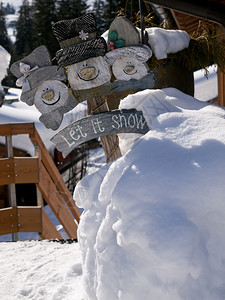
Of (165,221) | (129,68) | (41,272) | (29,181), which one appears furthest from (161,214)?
(29,181)

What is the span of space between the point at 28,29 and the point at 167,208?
1000 inches

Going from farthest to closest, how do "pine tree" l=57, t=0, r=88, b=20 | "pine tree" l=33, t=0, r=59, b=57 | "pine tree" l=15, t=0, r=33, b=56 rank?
"pine tree" l=15, t=0, r=33, b=56, "pine tree" l=57, t=0, r=88, b=20, "pine tree" l=33, t=0, r=59, b=57

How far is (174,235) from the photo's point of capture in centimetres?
119

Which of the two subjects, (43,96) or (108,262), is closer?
(108,262)

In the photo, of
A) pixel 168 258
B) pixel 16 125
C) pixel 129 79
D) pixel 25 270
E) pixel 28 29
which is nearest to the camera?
pixel 168 258

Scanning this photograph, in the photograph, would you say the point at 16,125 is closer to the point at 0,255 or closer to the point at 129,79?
the point at 0,255

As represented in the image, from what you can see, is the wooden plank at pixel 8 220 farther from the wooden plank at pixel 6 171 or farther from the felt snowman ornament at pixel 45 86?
the felt snowman ornament at pixel 45 86

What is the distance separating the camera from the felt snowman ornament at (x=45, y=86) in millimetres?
1763

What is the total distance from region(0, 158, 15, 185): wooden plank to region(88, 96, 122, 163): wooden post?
917mm

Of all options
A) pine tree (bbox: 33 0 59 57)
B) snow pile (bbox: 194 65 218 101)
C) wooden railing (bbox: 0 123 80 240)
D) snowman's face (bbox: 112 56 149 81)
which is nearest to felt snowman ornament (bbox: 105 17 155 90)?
snowman's face (bbox: 112 56 149 81)

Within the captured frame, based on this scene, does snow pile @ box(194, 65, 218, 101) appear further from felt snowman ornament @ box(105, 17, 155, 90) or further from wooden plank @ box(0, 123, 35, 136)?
felt snowman ornament @ box(105, 17, 155, 90)

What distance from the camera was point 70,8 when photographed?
1911 cm

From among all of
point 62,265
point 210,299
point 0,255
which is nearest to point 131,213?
point 210,299

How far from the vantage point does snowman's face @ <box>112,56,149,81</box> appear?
1.75 m
